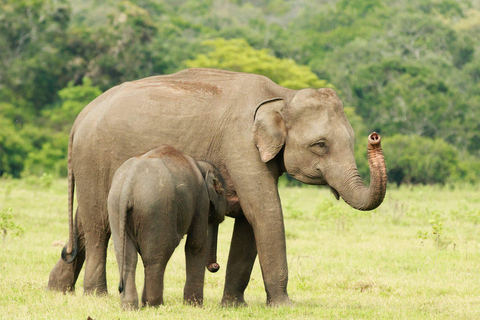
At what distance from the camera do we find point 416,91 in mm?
36250

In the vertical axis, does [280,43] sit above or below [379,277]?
below

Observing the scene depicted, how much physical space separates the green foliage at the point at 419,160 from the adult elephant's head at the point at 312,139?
23901mm

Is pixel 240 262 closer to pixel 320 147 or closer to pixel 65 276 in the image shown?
pixel 320 147

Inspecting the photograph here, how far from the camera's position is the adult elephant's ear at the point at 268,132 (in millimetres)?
6797

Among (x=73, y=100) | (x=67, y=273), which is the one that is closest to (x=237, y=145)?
(x=67, y=273)

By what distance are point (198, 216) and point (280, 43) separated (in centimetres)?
3512

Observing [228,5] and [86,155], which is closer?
[86,155]

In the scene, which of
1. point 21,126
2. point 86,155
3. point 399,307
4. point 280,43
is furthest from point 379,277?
point 280,43

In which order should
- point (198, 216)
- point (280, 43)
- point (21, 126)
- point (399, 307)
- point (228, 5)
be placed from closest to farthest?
point (198, 216) → point (399, 307) → point (21, 126) → point (280, 43) → point (228, 5)

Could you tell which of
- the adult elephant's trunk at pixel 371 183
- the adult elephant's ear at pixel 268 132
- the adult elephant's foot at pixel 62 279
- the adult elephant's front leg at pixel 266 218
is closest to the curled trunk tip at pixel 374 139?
the adult elephant's trunk at pixel 371 183

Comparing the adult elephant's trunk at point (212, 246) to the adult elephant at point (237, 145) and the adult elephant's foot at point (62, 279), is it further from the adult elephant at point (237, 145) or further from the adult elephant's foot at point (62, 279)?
the adult elephant's foot at point (62, 279)

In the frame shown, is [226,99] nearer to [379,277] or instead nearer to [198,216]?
[198,216]

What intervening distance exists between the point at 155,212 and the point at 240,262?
1321mm

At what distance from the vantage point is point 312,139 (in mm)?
6793
